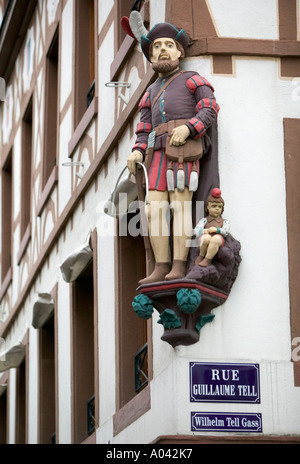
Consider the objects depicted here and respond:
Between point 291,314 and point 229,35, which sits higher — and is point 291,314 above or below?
below

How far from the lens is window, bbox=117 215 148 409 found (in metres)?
15.5

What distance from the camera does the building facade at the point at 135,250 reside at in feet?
43.2

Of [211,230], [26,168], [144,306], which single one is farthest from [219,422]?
[26,168]

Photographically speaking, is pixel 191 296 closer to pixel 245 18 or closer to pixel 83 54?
pixel 245 18

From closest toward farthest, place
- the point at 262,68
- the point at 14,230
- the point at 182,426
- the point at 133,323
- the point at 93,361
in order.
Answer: the point at 182,426 < the point at 262,68 < the point at 133,323 < the point at 93,361 < the point at 14,230

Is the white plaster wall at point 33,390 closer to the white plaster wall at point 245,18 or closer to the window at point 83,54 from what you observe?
the window at point 83,54

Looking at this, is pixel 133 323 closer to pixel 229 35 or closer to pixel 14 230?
pixel 229 35

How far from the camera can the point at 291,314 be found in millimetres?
13391

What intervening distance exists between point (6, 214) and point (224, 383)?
44.8ft

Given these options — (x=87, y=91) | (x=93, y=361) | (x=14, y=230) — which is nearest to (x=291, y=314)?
(x=93, y=361)

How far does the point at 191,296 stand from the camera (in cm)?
1296

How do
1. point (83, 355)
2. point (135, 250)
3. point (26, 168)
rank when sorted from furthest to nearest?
point (26, 168) → point (83, 355) → point (135, 250)

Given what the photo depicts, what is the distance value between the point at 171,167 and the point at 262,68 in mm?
1362

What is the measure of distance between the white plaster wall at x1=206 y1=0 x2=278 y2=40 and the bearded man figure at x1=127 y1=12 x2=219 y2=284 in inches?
17.2
